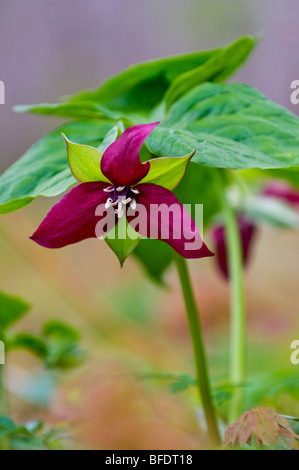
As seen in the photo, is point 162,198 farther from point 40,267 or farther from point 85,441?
point 40,267

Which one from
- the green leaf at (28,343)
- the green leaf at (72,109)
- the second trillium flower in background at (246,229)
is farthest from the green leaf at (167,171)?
the second trillium flower in background at (246,229)

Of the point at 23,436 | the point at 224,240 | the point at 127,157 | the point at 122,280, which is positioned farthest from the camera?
the point at 122,280

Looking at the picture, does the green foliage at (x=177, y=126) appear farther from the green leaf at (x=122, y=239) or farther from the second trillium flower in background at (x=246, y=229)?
the second trillium flower in background at (x=246, y=229)

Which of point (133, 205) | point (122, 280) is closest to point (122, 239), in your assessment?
point (133, 205)

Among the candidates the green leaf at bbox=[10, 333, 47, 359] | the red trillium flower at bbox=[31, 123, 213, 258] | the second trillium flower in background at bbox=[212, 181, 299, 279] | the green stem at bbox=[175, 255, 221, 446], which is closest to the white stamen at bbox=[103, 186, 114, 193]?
the red trillium flower at bbox=[31, 123, 213, 258]

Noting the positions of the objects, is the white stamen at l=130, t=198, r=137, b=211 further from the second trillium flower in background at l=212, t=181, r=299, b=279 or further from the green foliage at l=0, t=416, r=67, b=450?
the second trillium flower in background at l=212, t=181, r=299, b=279

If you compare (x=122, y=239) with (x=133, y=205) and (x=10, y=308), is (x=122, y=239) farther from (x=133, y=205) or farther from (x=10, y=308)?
(x=10, y=308)

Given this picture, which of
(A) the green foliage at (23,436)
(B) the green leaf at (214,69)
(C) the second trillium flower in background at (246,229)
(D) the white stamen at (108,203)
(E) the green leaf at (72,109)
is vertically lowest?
(A) the green foliage at (23,436)
